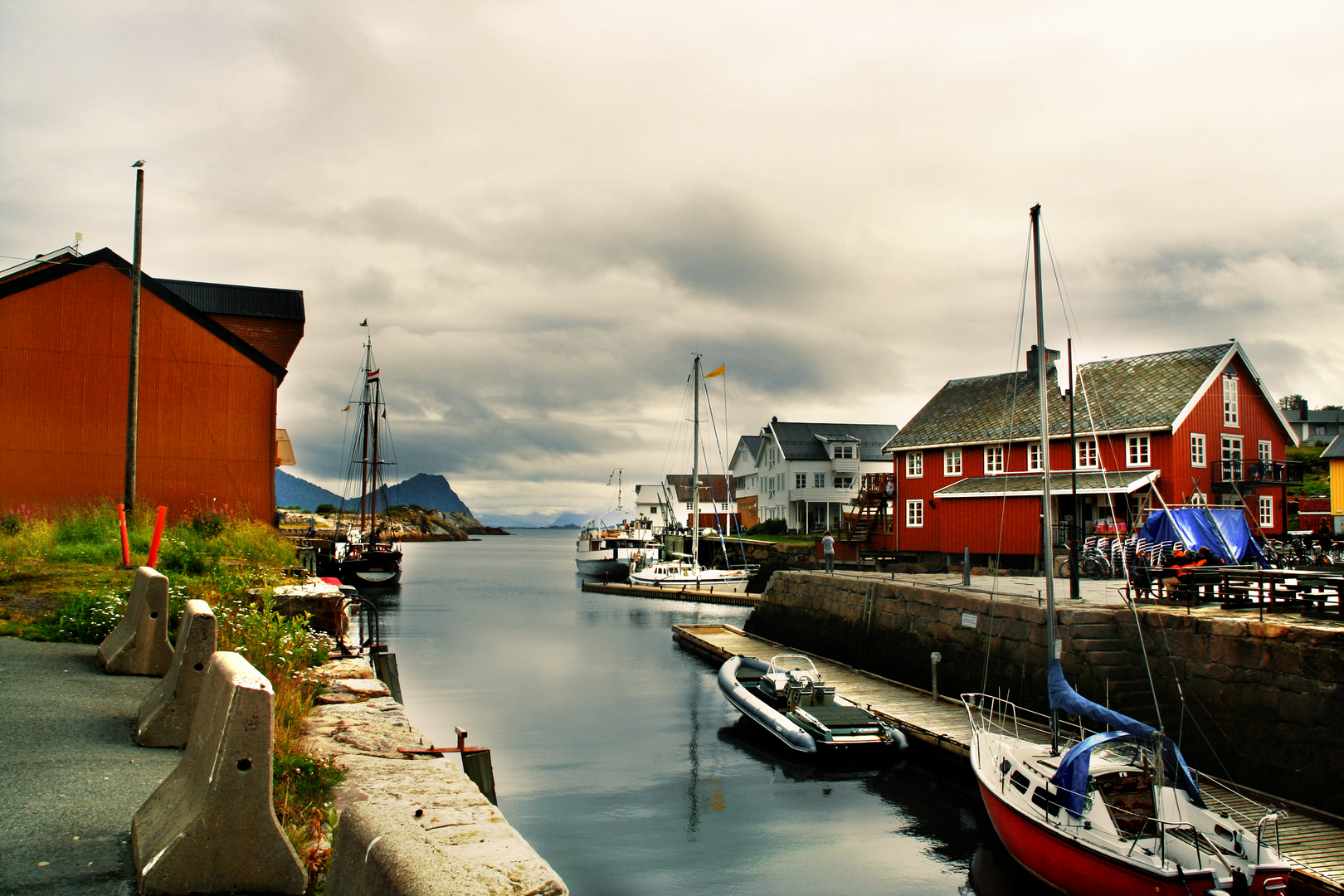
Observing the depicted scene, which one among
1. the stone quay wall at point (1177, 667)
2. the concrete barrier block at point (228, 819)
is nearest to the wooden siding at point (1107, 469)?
the stone quay wall at point (1177, 667)

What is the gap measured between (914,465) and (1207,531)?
20403 mm

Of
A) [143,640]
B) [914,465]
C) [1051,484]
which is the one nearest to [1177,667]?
[143,640]

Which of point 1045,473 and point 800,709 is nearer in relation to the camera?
point 1045,473

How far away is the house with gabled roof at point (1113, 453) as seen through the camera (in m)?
33.9

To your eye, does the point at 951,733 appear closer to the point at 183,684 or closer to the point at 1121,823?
the point at 1121,823

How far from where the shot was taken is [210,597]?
11.3m

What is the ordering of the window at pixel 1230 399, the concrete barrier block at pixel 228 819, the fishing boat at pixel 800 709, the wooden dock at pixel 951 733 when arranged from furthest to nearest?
1. the window at pixel 1230 399
2. the fishing boat at pixel 800 709
3. the wooden dock at pixel 951 733
4. the concrete barrier block at pixel 228 819

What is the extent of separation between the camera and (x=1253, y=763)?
13.5m

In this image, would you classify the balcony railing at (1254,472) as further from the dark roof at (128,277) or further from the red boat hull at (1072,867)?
the dark roof at (128,277)

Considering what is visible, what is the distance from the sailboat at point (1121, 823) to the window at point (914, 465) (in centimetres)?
3134

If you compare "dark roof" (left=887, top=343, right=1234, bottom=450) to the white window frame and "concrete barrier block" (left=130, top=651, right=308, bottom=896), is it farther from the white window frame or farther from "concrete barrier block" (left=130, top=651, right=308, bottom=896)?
"concrete barrier block" (left=130, top=651, right=308, bottom=896)

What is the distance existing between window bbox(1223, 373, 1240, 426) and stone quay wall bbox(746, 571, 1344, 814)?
20.0 meters

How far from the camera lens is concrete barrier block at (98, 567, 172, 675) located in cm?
891

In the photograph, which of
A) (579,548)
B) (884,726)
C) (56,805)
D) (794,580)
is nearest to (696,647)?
(794,580)
